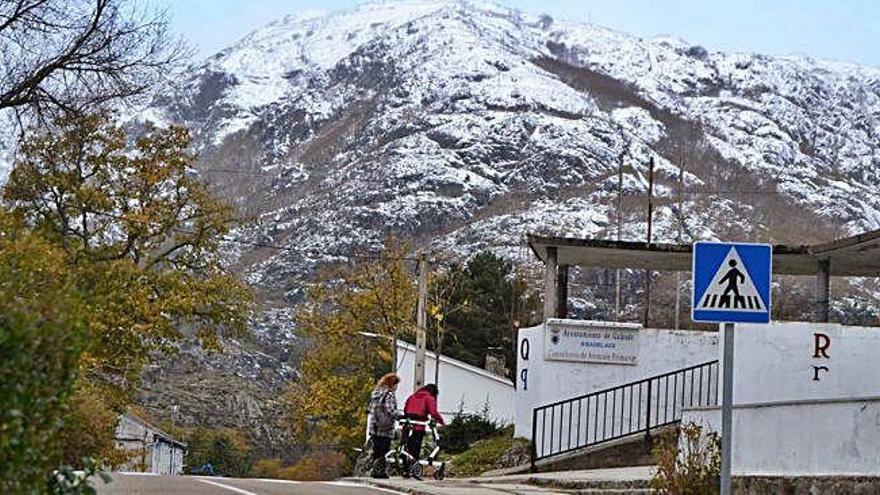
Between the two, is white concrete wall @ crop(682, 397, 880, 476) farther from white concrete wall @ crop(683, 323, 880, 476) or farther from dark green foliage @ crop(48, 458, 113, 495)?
dark green foliage @ crop(48, 458, 113, 495)

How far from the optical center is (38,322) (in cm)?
717

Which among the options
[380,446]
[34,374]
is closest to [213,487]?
[380,446]

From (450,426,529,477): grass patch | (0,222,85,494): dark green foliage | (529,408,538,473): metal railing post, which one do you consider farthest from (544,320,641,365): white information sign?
(0,222,85,494): dark green foliage

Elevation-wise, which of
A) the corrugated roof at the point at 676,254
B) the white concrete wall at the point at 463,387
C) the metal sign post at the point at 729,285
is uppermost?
the corrugated roof at the point at 676,254

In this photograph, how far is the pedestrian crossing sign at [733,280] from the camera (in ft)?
41.2

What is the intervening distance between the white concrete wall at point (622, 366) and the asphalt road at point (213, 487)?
6050 mm

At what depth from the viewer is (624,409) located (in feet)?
90.0

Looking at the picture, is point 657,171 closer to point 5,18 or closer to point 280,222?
point 280,222

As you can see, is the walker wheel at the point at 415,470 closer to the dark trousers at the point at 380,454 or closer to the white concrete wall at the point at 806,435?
the dark trousers at the point at 380,454

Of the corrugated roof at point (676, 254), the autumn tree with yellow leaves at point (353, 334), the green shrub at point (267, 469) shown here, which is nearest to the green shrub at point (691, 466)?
the corrugated roof at point (676, 254)

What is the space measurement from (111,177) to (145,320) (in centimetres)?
514

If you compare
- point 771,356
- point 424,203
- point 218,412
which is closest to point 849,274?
point 771,356

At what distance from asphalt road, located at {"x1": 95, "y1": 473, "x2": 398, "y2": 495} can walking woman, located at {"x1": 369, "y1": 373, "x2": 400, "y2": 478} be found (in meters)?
2.74

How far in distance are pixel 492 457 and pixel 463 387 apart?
28.8 meters
